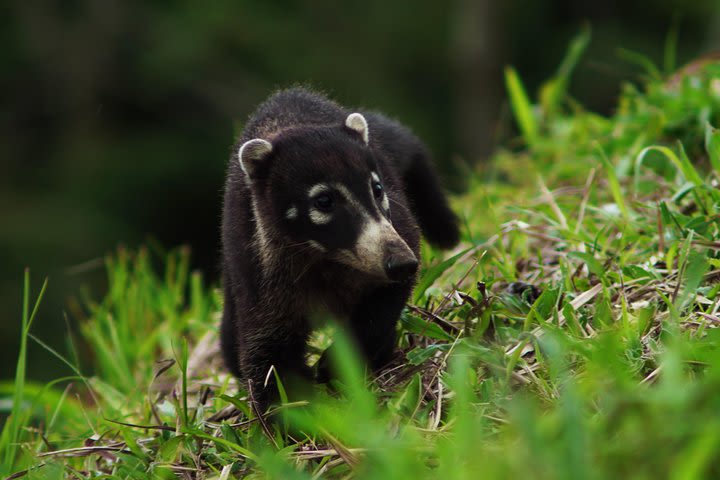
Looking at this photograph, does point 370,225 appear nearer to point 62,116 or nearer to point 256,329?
point 256,329

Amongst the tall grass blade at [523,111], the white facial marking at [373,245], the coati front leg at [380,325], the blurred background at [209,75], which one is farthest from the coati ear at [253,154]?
the blurred background at [209,75]

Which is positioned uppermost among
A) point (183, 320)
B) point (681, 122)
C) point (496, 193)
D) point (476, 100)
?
point (681, 122)

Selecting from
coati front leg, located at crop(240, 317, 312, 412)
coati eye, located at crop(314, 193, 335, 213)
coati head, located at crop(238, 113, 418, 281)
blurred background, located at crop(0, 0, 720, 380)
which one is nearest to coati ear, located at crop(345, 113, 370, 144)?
coati head, located at crop(238, 113, 418, 281)

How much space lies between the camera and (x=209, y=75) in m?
20.3

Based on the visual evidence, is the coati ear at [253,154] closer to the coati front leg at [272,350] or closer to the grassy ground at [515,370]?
the coati front leg at [272,350]

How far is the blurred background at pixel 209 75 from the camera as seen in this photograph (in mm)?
18000

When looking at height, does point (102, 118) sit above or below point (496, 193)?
below

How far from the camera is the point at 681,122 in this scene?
487cm

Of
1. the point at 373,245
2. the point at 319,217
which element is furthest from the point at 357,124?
the point at 373,245

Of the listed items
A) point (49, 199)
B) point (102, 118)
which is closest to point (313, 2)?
point (102, 118)

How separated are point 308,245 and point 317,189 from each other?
0.23m

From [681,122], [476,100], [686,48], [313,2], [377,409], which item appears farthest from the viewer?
[313,2]

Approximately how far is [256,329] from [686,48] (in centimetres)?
1778

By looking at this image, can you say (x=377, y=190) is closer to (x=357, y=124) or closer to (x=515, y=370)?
(x=357, y=124)
